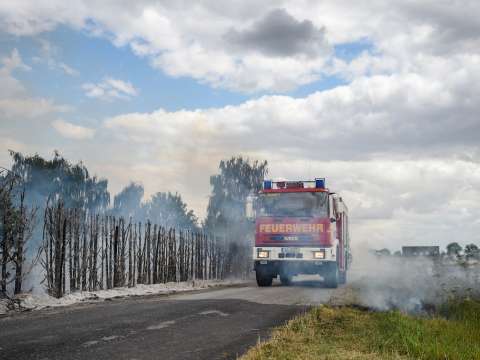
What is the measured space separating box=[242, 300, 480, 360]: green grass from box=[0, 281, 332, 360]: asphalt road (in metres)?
0.58

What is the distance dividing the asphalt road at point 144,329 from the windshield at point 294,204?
17.7 ft

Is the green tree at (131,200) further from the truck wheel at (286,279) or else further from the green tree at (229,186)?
the truck wheel at (286,279)

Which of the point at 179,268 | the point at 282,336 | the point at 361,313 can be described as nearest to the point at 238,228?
the point at 179,268

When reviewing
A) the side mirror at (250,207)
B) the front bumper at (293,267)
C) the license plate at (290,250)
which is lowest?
the front bumper at (293,267)

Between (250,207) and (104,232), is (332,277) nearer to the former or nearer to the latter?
(250,207)

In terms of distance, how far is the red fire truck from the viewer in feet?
54.1

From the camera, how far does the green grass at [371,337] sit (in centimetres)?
629

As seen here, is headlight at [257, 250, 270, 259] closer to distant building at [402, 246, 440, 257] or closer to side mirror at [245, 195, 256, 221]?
side mirror at [245, 195, 256, 221]

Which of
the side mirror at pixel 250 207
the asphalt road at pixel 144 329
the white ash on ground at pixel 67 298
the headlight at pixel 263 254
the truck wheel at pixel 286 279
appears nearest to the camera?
the asphalt road at pixel 144 329

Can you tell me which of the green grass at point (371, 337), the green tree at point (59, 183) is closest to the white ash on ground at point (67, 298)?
the green grass at point (371, 337)

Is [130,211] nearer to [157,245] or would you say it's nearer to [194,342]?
[157,245]

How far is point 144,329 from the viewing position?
8000 millimetres

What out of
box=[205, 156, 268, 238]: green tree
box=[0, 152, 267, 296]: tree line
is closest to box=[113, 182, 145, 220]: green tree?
box=[0, 152, 267, 296]: tree line

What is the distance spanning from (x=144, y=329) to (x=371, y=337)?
132 inches
